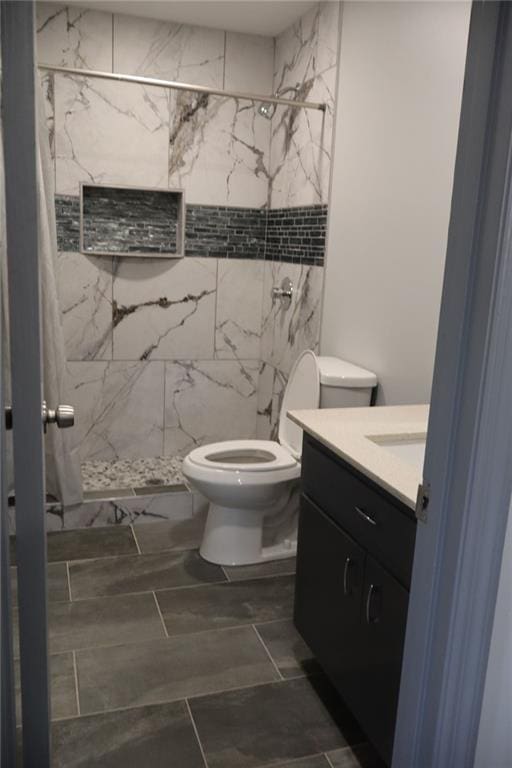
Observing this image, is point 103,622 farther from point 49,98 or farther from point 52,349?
point 49,98

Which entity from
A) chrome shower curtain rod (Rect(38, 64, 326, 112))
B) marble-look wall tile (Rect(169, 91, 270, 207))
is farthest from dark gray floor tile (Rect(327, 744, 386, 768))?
marble-look wall tile (Rect(169, 91, 270, 207))

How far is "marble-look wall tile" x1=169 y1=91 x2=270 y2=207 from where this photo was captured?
3.44 meters

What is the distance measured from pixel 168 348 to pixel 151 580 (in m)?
1.45

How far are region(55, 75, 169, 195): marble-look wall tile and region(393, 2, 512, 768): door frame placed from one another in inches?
104

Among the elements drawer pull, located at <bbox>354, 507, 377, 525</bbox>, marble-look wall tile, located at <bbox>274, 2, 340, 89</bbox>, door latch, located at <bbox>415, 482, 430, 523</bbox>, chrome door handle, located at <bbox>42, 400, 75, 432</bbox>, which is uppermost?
marble-look wall tile, located at <bbox>274, 2, 340, 89</bbox>

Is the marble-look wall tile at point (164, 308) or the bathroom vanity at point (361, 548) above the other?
the marble-look wall tile at point (164, 308)

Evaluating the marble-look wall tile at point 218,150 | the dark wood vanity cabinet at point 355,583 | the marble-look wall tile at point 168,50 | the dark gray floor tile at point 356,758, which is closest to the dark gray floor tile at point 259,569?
the dark wood vanity cabinet at point 355,583

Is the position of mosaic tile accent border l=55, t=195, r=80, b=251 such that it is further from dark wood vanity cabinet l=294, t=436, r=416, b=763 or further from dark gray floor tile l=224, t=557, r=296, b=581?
dark wood vanity cabinet l=294, t=436, r=416, b=763

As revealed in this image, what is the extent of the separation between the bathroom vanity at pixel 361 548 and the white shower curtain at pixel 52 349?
1275mm

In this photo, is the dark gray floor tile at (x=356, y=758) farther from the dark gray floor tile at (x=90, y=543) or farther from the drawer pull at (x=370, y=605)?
the dark gray floor tile at (x=90, y=543)

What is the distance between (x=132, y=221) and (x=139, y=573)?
1.91 metres

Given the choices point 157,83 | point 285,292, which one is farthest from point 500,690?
point 157,83

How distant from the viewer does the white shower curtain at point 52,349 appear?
2.60 metres

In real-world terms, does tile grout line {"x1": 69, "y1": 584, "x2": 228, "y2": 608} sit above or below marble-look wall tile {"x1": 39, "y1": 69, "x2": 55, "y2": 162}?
below
